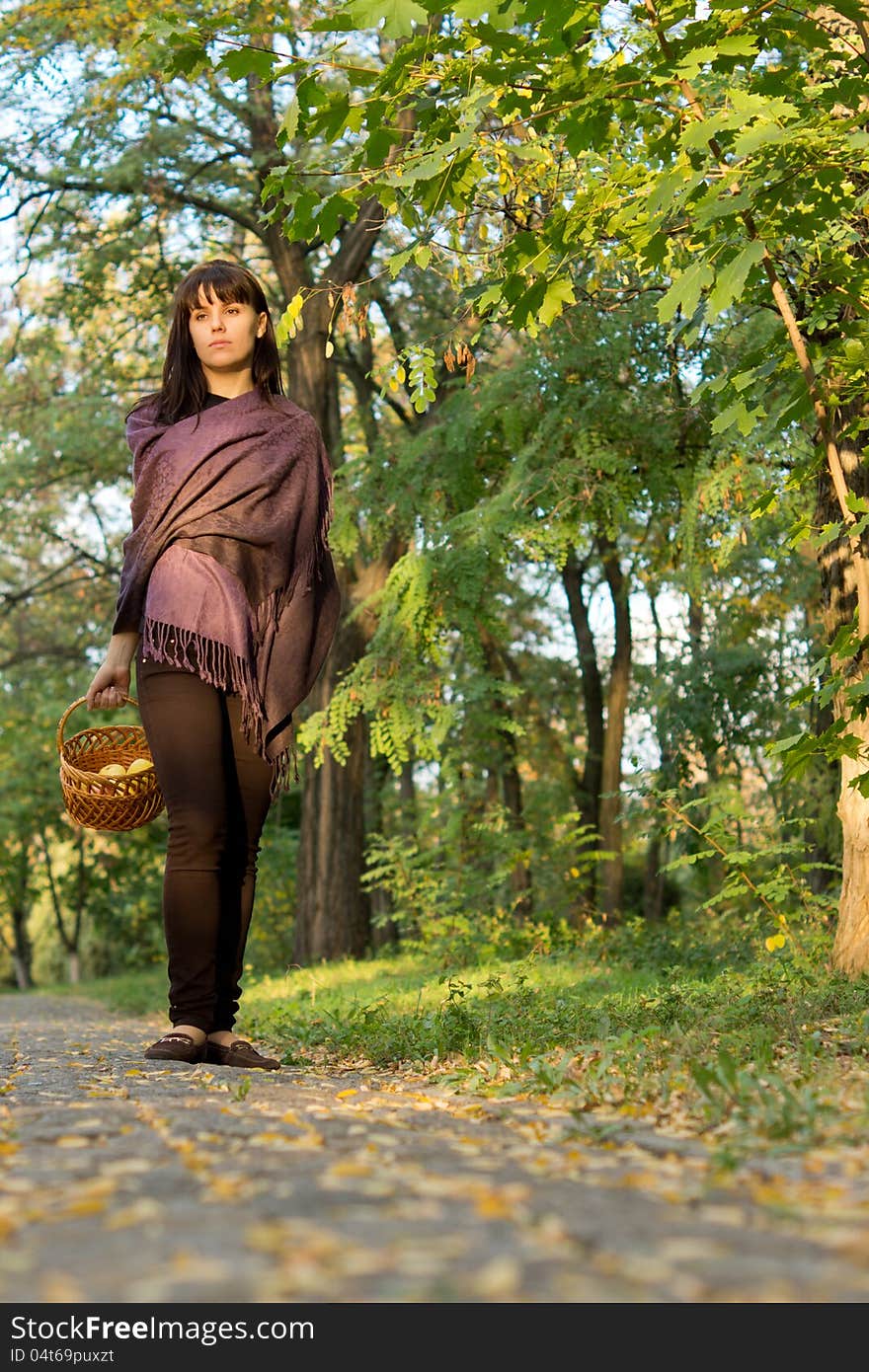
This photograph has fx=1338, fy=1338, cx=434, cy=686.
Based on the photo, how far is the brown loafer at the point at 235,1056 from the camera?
4.01 meters

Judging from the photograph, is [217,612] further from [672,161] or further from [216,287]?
[672,161]

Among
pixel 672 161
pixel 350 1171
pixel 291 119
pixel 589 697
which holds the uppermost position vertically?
pixel 672 161

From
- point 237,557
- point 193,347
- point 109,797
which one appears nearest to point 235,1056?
point 109,797

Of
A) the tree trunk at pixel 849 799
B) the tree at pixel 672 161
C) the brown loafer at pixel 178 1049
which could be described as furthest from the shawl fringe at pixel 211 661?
the tree trunk at pixel 849 799

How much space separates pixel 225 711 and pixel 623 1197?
7.88 ft

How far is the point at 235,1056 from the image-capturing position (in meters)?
4.03

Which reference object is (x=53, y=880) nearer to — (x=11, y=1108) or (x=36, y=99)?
(x=36, y=99)

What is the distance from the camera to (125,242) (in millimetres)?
12398

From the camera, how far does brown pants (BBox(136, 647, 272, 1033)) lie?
3.99m

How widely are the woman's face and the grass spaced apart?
2269 mm

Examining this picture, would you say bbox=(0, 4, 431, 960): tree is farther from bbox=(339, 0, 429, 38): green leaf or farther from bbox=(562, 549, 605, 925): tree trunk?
bbox=(339, 0, 429, 38): green leaf

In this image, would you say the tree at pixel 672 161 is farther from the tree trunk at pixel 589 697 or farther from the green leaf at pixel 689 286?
the tree trunk at pixel 589 697

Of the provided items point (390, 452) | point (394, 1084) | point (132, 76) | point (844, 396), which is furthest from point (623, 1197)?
point (132, 76)

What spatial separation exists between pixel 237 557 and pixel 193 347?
76cm
